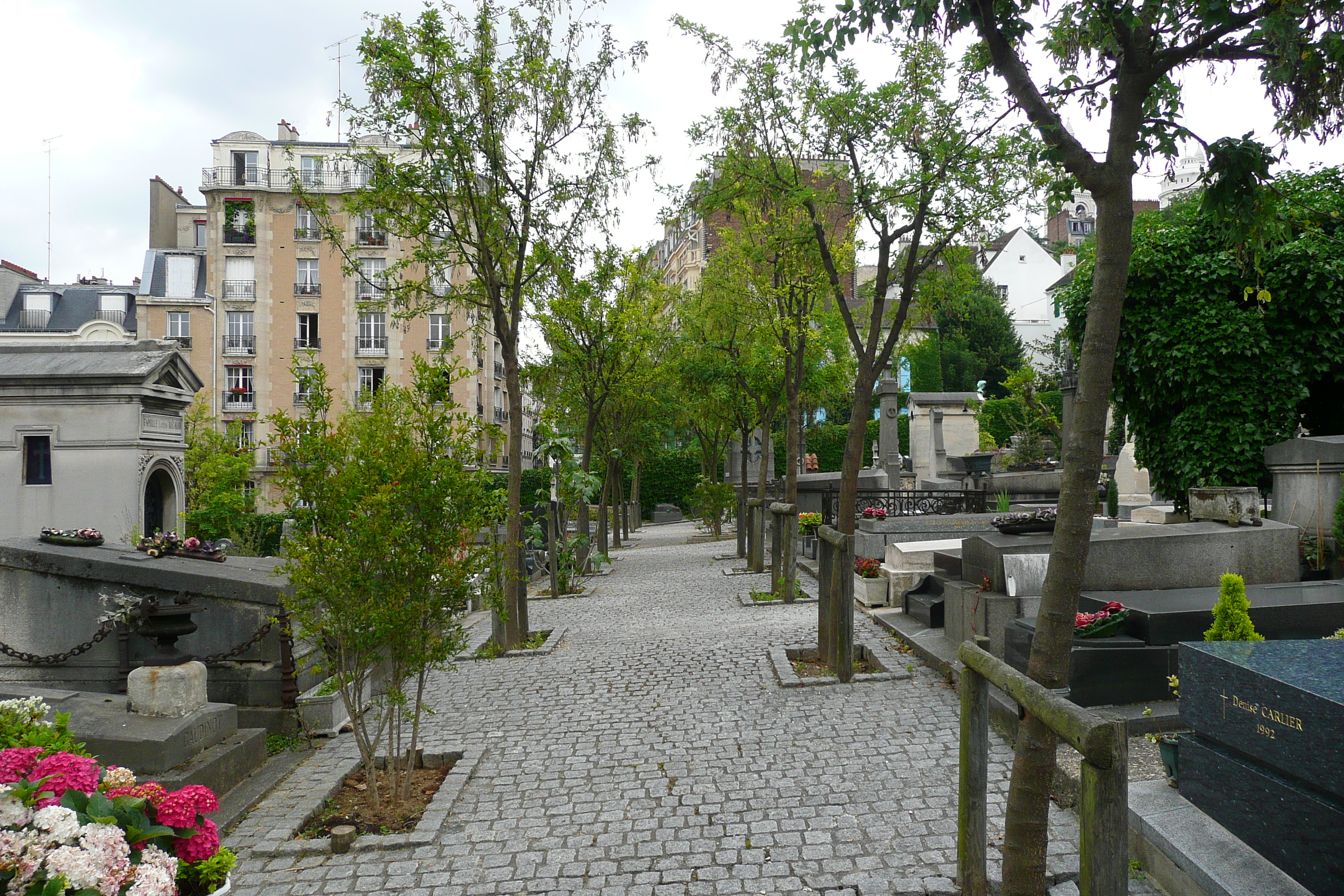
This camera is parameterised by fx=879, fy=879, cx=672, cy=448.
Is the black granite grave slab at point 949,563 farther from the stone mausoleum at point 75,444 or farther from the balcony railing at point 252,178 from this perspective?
the balcony railing at point 252,178

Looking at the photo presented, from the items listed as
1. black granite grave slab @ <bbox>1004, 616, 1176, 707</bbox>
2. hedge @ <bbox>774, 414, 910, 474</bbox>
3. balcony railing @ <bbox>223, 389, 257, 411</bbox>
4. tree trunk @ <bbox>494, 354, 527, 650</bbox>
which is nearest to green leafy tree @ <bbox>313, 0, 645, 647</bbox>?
tree trunk @ <bbox>494, 354, 527, 650</bbox>

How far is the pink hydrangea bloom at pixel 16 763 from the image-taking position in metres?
3.16

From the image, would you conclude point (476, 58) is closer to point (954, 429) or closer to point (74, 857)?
point (74, 857)

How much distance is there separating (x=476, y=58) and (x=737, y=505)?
16.5 meters

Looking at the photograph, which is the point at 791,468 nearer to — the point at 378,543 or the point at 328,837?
the point at 378,543

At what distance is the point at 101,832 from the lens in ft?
9.41

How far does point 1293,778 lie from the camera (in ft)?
11.8

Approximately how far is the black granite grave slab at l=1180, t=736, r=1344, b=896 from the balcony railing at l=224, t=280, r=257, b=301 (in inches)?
1883

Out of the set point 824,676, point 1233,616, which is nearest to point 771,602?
point 824,676

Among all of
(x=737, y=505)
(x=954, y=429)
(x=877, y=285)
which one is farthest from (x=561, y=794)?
(x=954, y=429)

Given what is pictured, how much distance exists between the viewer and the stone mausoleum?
15.1 meters

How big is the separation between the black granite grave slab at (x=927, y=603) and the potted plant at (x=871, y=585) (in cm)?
120

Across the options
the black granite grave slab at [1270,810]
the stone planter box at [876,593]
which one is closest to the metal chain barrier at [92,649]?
the black granite grave slab at [1270,810]

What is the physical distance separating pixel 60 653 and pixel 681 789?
5.45 metres
